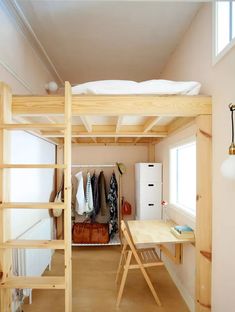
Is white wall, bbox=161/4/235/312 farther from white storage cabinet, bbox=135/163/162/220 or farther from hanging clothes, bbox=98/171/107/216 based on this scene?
hanging clothes, bbox=98/171/107/216

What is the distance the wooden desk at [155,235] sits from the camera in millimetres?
2349

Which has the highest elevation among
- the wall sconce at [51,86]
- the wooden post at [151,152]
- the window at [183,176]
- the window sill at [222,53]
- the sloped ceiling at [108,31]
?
the sloped ceiling at [108,31]

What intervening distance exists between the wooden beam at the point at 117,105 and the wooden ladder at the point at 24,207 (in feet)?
0.33

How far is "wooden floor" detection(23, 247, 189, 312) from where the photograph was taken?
2471 millimetres

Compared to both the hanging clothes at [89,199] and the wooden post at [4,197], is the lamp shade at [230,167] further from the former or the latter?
the hanging clothes at [89,199]

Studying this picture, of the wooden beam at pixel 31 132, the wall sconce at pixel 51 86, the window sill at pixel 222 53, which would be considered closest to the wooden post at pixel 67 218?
the wooden beam at pixel 31 132

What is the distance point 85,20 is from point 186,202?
2.46m

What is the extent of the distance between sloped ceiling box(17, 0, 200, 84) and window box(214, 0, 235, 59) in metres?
0.41

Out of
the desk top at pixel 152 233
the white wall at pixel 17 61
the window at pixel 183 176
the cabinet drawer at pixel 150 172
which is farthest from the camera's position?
the cabinet drawer at pixel 150 172

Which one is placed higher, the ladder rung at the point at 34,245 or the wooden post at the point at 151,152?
the wooden post at the point at 151,152

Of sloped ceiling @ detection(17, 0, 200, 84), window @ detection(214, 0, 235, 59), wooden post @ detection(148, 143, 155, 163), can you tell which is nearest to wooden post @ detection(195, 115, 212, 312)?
window @ detection(214, 0, 235, 59)

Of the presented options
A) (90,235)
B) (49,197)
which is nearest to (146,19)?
(49,197)

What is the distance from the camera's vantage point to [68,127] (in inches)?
69.6

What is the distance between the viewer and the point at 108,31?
263cm
